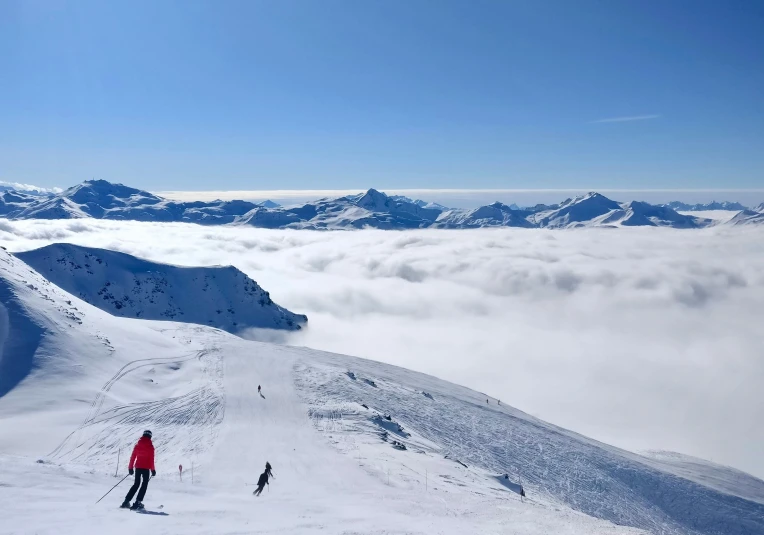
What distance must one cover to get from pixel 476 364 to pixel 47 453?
160832 millimetres

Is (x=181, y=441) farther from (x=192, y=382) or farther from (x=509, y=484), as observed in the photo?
(x=509, y=484)

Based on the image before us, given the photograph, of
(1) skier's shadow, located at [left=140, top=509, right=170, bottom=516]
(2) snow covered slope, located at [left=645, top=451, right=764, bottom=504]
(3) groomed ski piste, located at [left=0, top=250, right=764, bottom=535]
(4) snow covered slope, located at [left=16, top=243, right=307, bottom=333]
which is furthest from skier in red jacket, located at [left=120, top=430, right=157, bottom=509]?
(4) snow covered slope, located at [left=16, top=243, right=307, bottom=333]

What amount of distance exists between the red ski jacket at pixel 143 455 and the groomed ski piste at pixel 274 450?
1.31 meters

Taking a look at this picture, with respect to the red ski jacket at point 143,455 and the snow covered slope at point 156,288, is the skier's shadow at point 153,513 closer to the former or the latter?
the red ski jacket at point 143,455

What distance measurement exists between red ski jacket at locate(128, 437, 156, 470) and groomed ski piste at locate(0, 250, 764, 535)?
131cm

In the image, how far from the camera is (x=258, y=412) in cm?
3878

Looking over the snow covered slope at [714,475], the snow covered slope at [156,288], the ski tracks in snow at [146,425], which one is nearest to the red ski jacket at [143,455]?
the ski tracks in snow at [146,425]

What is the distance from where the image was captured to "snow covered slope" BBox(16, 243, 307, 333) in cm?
12975

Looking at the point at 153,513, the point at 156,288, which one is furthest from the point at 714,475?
the point at 156,288

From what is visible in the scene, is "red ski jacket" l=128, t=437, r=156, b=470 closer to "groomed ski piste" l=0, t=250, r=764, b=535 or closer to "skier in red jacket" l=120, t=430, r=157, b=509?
"skier in red jacket" l=120, t=430, r=157, b=509

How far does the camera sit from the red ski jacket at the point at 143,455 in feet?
47.8

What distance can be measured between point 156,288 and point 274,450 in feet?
413

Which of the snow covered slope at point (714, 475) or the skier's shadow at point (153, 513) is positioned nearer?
the skier's shadow at point (153, 513)

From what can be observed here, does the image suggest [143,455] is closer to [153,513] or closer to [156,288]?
[153,513]
